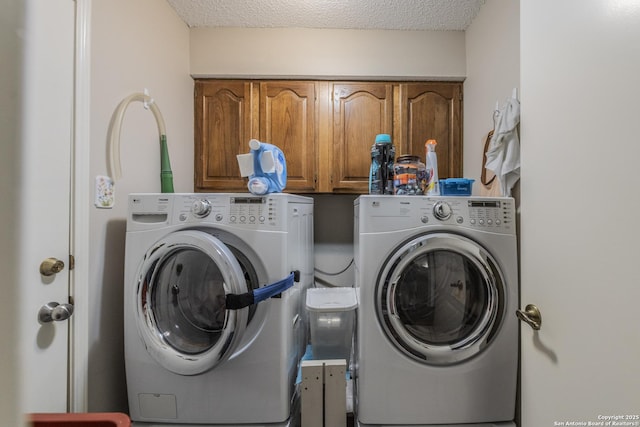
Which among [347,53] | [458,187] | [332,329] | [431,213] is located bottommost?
[332,329]

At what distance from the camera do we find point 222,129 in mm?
1879

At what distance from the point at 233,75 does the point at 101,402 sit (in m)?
2.02

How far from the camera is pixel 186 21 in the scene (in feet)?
5.94

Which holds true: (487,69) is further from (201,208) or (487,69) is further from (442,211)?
(201,208)

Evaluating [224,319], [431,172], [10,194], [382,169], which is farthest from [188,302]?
[431,172]

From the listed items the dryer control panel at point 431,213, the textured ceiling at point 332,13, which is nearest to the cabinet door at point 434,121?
the textured ceiling at point 332,13

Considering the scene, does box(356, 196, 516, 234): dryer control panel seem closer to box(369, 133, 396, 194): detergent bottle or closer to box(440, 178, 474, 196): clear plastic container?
box(440, 178, 474, 196): clear plastic container

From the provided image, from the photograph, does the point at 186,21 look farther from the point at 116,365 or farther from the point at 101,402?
the point at 101,402

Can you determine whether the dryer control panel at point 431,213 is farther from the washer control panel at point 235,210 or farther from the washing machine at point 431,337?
the washer control panel at point 235,210

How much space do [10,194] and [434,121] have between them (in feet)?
6.84

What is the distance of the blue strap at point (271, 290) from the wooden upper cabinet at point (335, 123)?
2.99 feet

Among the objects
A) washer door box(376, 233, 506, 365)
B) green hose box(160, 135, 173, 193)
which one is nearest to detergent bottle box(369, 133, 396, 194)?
washer door box(376, 233, 506, 365)

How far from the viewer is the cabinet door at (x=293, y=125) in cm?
186

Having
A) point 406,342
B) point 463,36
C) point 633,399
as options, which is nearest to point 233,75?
point 463,36
